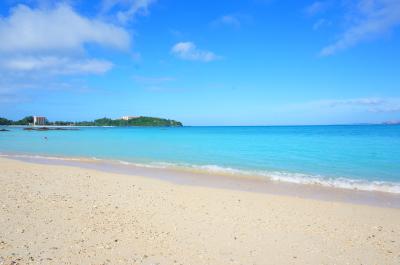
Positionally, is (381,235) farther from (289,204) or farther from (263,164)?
(263,164)

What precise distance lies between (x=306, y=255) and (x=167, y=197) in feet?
17.1

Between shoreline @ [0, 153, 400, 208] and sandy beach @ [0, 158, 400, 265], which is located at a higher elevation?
sandy beach @ [0, 158, 400, 265]

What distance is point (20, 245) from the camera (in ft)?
17.7

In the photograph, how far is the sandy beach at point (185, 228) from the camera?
5.27 m

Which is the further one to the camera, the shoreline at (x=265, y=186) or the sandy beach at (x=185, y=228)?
the shoreline at (x=265, y=186)

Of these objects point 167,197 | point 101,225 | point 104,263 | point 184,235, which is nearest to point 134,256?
point 104,263

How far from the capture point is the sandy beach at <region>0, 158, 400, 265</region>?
207 inches

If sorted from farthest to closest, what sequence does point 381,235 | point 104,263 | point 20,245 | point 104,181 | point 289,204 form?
point 104,181
point 289,204
point 381,235
point 20,245
point 104,263

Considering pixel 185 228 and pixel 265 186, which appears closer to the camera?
pixel 185 228

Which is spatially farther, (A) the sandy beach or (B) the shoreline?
(B) the shoreline

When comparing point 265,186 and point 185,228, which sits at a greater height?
point 185,228

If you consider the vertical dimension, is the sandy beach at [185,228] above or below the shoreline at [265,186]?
above

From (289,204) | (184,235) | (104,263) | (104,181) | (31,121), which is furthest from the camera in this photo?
(31,121)

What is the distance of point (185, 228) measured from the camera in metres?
6.68
